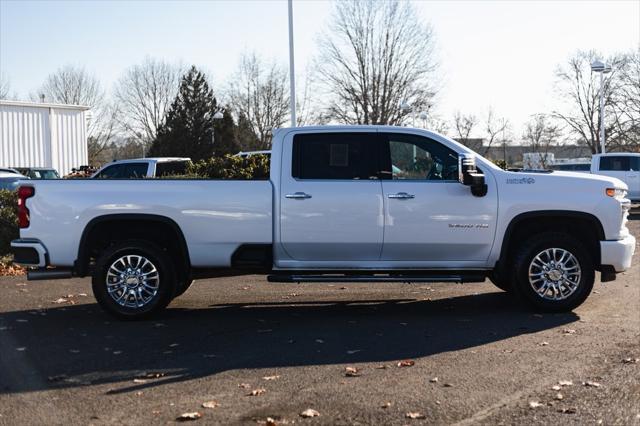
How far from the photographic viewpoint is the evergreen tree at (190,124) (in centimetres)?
5922

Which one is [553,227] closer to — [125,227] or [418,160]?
[418,160]

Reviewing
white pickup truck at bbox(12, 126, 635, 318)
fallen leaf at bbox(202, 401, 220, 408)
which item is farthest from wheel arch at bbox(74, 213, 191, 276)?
fallen leaf at bbox(202, 401, 220, 408)

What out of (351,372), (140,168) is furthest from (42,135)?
(351,372)

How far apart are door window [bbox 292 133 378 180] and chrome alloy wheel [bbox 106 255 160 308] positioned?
6.09ft

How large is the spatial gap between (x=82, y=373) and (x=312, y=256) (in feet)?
9.79

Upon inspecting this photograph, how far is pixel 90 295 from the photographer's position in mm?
10102

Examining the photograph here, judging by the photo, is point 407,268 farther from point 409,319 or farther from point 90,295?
point 90,295

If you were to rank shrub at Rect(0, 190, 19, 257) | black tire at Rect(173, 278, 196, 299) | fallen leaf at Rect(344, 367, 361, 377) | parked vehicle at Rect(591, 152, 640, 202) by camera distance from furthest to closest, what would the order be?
parked vehicle at Rect(591, 152, 640, 202)
shrub at Rect(0, 190, 19, 257)
black tire at Rect(173, 278, 196, 299)
fallen leaf at Rect(344, 367, 361, 377)

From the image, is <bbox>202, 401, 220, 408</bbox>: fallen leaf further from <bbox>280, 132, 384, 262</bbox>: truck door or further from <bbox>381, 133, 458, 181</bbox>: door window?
<bbox>381, 133, 458, 181</bbox>: door window

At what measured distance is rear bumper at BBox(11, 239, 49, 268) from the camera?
818 centimetres

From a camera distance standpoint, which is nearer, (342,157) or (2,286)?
(342,157)

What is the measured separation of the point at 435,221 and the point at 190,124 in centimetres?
5361

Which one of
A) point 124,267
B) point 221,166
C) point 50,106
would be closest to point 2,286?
point 124,267

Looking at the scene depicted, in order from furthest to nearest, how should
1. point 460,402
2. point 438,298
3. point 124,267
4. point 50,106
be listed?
point 50,106 < point 438,298 < point 124,267 < point 460,402
